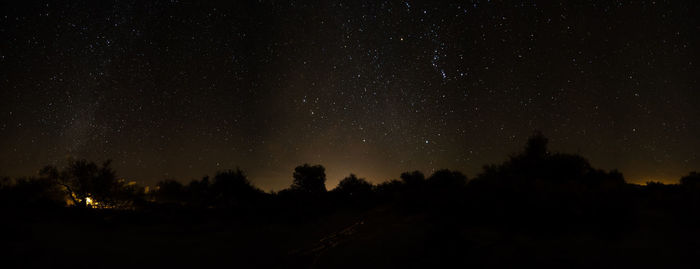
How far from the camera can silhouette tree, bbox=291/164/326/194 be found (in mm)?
33794

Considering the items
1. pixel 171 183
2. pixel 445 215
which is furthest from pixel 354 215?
pixel 171 183

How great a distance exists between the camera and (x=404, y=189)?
60.6 feet

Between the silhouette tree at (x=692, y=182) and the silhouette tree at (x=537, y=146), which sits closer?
the silhouette tree at (x=692, y=182)

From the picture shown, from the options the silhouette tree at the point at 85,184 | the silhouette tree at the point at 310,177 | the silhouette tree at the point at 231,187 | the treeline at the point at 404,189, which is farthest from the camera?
the silhouette tree at the point at 310,177

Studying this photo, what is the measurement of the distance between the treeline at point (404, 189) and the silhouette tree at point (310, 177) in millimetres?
115

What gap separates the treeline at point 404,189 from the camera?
747 centimetres

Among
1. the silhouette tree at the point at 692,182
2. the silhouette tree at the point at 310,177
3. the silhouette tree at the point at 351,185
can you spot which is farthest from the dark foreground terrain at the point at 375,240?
the silhouette tree at the point at 310,177

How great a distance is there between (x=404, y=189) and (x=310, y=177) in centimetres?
1800

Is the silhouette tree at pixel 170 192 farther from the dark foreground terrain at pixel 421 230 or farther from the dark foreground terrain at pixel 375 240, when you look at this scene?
the dark foreground terrain at pixel 375 240

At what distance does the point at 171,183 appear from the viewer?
3738 cm

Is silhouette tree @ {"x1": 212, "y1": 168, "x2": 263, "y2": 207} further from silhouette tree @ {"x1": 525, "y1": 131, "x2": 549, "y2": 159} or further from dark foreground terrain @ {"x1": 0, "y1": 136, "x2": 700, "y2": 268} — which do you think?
silhouette tree @ {"x1": 525, "y1": 131, "x2": 549, "y2": 159}

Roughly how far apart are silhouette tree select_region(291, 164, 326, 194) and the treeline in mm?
115

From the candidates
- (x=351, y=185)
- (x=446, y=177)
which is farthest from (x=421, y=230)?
(x=351, y=185)

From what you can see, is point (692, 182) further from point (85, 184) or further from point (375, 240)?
point (85, 184)
